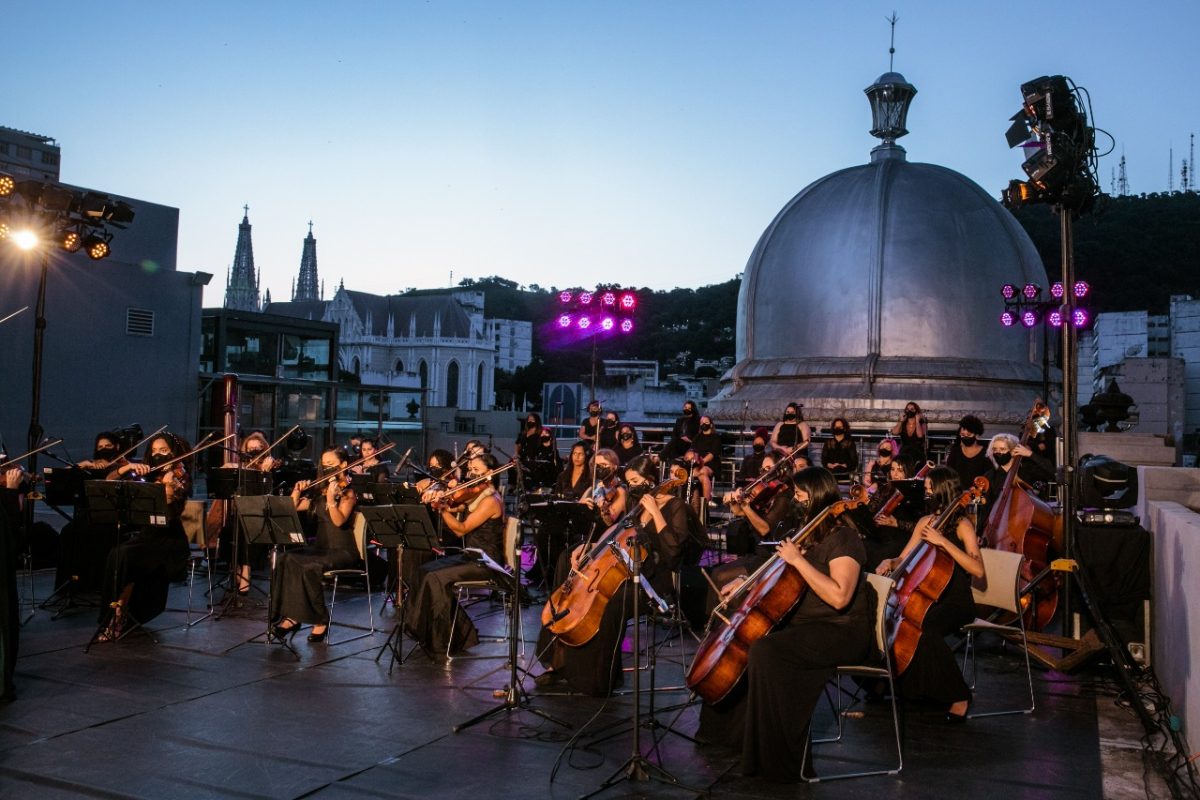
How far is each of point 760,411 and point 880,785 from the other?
1835 cm

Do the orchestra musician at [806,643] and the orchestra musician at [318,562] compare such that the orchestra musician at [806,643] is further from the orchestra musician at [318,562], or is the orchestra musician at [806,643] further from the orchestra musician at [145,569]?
the orchestra musician at [145,569]

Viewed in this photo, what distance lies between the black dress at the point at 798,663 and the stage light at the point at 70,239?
10928mm

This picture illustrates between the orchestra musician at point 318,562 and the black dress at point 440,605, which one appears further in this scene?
the orchestra musician at point 318,562

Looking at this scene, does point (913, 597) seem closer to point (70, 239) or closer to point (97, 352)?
point (70, 239)

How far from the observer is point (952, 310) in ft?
75.6

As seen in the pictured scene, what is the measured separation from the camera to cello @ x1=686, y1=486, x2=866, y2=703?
5367 millimetres

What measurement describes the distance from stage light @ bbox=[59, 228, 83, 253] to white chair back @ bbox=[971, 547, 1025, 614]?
1135 centimetres

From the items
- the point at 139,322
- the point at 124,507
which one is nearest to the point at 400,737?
the point at 124,507

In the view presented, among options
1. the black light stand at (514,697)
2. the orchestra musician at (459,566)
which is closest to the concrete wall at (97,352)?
the orchestra musician at (459,566)

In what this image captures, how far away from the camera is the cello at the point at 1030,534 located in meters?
8.41

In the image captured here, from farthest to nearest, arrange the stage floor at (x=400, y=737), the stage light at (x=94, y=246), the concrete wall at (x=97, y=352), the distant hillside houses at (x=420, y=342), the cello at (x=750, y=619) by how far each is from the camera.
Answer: the distant hillside houses at (x=420, y=342) < the concrete wall at (x=97, y=352) < the stage light at (x=94, y=246) < the cello at (x=750, y=619) < the stage floor at (x=400, y=737)

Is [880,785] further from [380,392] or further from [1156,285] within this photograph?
[1156,285]

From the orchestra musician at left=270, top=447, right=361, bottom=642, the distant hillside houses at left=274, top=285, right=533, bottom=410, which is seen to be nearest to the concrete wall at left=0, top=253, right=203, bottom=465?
the orchestra musician at left=270, top=447, right=361, bottom=642

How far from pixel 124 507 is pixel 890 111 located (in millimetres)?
22818
